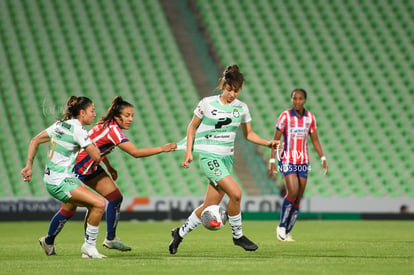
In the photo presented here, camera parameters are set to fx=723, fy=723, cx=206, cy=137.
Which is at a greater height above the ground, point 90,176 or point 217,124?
point 217,124

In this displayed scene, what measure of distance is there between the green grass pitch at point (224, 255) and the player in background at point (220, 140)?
37 cm

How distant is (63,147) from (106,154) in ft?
2.41

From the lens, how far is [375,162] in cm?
1733

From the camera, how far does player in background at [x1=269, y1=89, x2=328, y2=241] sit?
9484 millimetres

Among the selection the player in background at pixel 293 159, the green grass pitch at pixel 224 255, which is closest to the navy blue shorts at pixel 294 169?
the player in background at pixel 293 159

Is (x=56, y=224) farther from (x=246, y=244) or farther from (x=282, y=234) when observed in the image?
(x=282, y=234)

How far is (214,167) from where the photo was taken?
288 inches

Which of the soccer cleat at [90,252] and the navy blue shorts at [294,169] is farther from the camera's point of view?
the navy blue shorts at [294,169]

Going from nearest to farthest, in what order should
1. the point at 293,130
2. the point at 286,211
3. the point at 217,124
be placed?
the point at 217,124 < the point at 286,211 < the point at 293,130

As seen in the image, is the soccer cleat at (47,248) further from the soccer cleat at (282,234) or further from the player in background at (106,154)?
the soccer cleat at (282,234)

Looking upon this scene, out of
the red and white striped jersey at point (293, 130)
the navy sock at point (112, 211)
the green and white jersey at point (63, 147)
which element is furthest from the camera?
the red and white striped jersey at point (293, 130)

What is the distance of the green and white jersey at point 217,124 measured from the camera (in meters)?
7.41

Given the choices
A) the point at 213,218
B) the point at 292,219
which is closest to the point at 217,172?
the point at 213,218

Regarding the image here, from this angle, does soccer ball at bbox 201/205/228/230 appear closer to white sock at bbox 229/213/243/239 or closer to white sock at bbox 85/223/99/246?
white sock at bbox 229/213/243/239
